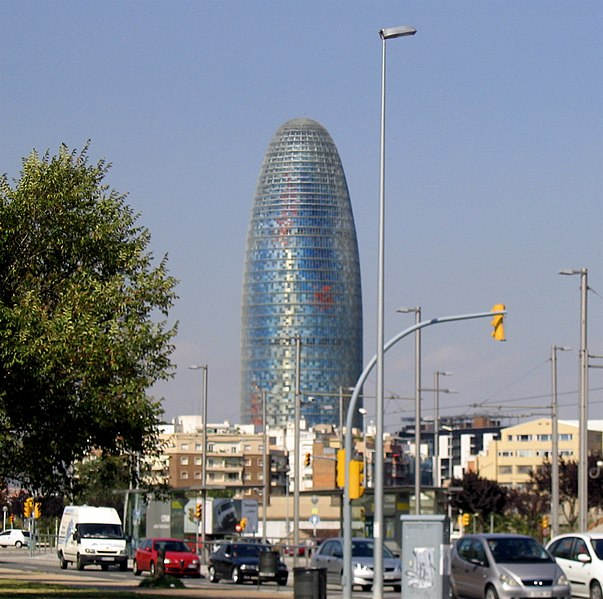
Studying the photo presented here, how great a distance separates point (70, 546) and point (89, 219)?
34.9 meters

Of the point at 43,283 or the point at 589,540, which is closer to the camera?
the point at 43,283

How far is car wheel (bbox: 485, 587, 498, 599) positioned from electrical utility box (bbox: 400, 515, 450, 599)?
2837 millimetres

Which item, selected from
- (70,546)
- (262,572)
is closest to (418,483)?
(262,572)

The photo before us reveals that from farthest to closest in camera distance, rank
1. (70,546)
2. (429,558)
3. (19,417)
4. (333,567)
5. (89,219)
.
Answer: (70,546) → (333,567) → (89,219) → (19,417) → (429,558)

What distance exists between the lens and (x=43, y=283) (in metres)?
26.5

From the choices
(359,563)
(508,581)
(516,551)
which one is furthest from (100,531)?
(508,581)

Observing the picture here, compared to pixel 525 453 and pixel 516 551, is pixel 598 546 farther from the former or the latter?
pixel 525 453

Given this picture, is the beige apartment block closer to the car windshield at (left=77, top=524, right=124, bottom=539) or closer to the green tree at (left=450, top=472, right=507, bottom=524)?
the green tree at (left=450, top=472, right=507, bottom=524)

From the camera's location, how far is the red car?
51969 millimetres

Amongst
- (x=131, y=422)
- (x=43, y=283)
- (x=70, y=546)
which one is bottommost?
(x=70, y=546)

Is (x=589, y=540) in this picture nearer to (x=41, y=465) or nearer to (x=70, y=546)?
(x=41, y=465)

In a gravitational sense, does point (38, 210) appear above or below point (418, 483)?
above

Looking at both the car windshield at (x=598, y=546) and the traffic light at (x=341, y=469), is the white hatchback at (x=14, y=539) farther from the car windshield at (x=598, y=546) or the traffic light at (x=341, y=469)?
the car windshield at (x=598, y=546)

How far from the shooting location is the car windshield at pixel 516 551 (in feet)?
90.1
